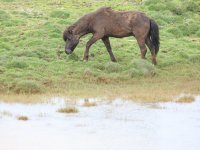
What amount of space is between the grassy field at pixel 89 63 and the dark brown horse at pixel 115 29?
61 cm

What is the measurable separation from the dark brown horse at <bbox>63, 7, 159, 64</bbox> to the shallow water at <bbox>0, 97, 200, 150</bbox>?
A: 18.8 feet

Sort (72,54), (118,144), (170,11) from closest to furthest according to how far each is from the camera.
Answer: (118,144), (72,54), (170,11)

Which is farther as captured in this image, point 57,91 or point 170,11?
point 170,11

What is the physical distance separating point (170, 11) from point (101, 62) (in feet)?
42.2

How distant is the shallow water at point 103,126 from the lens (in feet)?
41.1

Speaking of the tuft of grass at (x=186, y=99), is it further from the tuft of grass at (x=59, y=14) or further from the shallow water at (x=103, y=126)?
the tuft of grass at (x=59, y=14)

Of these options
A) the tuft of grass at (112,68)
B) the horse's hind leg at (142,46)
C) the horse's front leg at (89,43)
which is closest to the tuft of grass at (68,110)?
the tuft of grass at (112,68)

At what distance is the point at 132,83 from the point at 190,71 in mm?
2860

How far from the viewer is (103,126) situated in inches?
555

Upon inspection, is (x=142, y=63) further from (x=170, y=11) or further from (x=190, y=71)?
(x=170, y=11)

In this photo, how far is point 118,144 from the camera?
41.0 ft

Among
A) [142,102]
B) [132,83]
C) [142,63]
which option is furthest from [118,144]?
[142,63]

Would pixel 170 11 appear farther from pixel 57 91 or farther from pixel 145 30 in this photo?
pixel 57 91

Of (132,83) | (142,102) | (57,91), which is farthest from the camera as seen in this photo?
(132,83)
